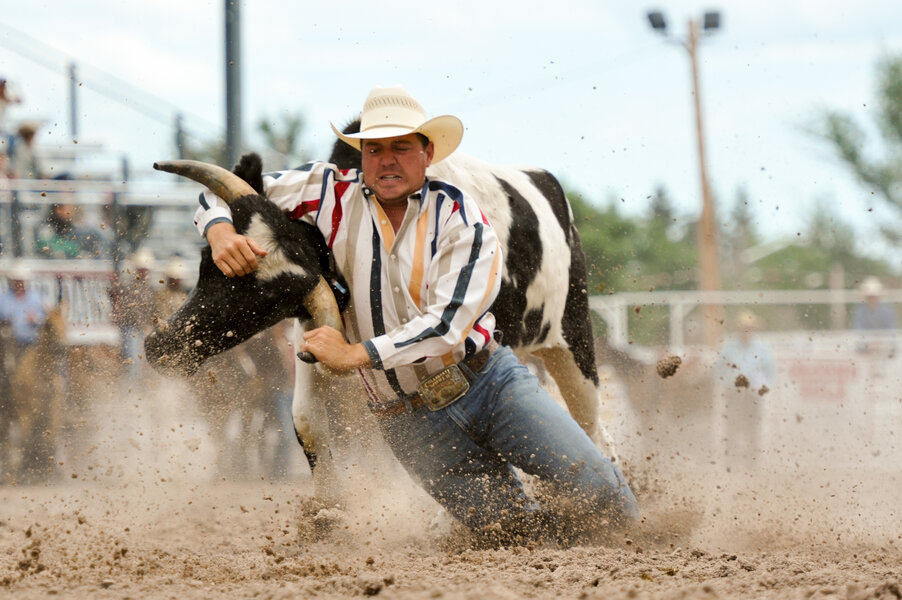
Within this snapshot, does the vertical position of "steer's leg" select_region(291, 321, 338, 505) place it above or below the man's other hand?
below

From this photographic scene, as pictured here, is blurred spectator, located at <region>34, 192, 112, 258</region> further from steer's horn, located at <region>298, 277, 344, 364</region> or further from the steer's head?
steer's horn, located at <region>298, 277, 344, 364</region>

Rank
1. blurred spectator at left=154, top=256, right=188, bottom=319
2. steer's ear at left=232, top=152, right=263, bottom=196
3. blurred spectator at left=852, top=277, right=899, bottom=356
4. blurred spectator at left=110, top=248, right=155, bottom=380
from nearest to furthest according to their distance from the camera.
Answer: steer's ear at left=232, top=152, right=263, bottom=196 < blurred spectator at left=110, top=248, right=155, bottom=380 < blurred spectator at left=154, top=256, right=188, bottom=319 < blurred spectator at left=852, top=277, right=899, bottom=356

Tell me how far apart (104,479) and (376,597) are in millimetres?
4333

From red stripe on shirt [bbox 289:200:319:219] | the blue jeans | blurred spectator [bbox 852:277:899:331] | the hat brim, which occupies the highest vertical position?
the hat brim

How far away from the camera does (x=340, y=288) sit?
386cm

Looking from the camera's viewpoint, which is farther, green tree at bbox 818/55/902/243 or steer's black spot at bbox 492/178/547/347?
green tree at bbox 818/55/902/243

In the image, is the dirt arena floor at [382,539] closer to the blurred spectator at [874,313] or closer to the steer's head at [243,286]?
the steer's head at [243,286]

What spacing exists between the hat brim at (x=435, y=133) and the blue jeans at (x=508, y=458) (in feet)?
2.44

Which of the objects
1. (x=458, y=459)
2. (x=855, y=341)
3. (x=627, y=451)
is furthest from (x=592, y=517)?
(x=855, y=341)

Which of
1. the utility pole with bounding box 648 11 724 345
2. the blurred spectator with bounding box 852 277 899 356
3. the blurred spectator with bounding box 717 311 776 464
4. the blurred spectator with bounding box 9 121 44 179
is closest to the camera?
the blurred spectator with bounding box 9 121 44 179

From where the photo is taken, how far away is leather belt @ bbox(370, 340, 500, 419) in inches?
151

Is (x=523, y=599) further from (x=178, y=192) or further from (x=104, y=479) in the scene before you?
(x=178, y=192)

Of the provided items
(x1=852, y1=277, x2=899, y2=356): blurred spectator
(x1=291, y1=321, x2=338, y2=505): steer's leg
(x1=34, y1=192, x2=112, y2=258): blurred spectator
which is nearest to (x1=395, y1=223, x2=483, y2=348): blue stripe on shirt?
(x1=291, y1=321, x2=338, y2=505): steer's leg

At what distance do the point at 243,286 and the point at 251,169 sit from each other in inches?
16.4
